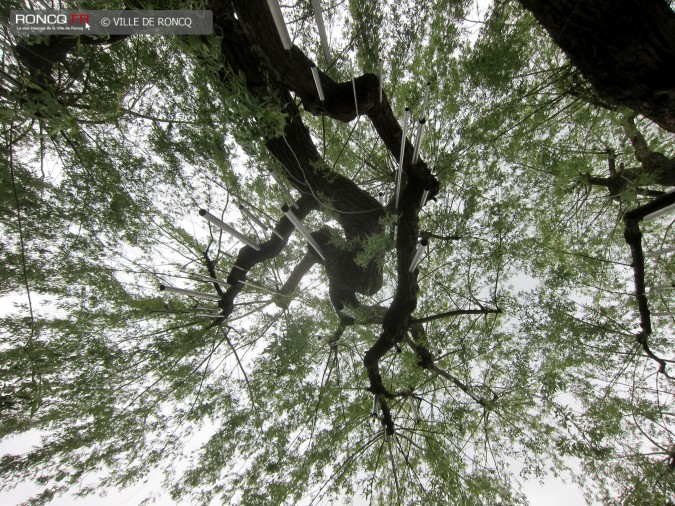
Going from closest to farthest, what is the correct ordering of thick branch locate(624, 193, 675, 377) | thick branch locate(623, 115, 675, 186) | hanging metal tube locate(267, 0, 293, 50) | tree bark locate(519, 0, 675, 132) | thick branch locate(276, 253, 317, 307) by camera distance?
hanging metal tube locate(267, 0, 293, 50), tree bark locate(519, 0, 675, 132), thick branch locate(624, 193, 675, 377), thick branch locate(623, 115, 675, 186), thick branch locate(276, 253, 317, 307)

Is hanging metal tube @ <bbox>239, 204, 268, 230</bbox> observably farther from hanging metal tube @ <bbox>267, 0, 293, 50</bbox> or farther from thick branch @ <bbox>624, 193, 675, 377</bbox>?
thick branch @ <bbox>624, 193, 675, 377</bbox>

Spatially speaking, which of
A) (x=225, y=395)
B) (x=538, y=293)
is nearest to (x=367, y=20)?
(x=538, y=293)

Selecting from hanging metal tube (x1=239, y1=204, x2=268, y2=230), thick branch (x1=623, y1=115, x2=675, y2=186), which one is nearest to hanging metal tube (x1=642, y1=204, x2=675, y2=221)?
thick branch (x1=623, y1=115, x2=675, y2=186)

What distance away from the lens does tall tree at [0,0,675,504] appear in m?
2.89

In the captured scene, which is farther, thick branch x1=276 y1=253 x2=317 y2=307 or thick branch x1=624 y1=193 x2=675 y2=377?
thick branch x1=276 y1=253 x2=317 y2=307

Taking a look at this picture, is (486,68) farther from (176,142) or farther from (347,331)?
(347,331)

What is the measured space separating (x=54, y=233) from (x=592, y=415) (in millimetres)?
7191

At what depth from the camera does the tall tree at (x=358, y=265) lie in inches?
114

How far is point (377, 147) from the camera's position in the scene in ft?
13.6

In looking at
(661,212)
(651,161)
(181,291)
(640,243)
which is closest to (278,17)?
(181,291)

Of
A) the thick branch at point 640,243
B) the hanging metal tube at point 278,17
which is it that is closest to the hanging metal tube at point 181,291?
the hanging metal tube at point 278,17

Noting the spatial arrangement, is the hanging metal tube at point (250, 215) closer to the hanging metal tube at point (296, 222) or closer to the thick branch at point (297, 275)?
the hanging metal tube at point (296, 222)

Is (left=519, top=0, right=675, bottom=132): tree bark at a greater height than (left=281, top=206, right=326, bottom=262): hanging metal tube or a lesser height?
lesser

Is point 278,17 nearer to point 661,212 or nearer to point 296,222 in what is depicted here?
point 296,222
